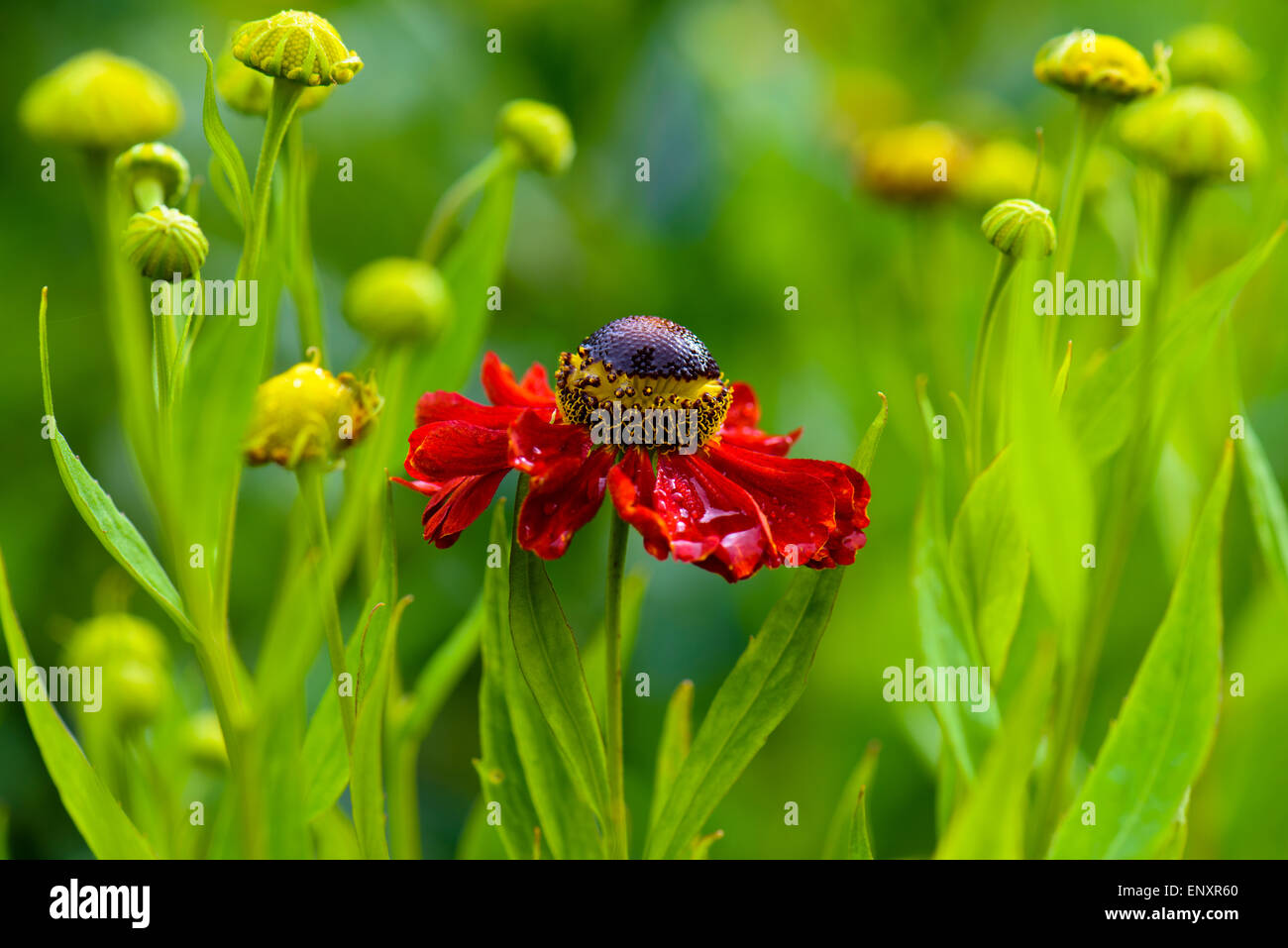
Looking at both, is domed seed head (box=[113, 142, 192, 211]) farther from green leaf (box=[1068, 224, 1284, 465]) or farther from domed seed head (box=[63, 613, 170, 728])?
green leaf (box=[1068, 224, 1284, 465])

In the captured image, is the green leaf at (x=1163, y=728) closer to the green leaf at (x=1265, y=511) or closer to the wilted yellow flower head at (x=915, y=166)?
the green leaf at (x=1265, y=511)

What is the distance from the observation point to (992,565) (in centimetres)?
46

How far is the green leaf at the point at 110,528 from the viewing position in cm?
39

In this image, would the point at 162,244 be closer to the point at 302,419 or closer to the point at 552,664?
the point at 302,419

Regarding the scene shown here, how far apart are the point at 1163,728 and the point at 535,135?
0.38m

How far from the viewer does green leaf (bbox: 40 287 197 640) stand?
387 millimetres

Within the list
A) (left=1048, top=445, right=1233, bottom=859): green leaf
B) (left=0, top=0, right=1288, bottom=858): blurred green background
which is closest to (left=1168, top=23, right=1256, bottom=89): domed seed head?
(left=0, top=0, right=1288, bottom=858): blurred green background

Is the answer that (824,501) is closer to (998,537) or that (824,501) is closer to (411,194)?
(998,537)

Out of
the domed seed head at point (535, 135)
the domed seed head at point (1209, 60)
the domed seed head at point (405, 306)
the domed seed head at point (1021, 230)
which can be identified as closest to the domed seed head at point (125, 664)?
the domed seed head at point (405, 306)

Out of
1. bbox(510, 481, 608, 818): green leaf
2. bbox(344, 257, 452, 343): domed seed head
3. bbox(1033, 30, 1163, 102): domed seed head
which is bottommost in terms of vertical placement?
bbox(510, 481, 608, 818): green leaf

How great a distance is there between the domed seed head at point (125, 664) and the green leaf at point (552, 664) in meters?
0.24

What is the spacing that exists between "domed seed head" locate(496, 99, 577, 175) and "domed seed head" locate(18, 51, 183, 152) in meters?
0.15

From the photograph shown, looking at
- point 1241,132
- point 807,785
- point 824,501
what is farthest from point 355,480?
point 807,785
